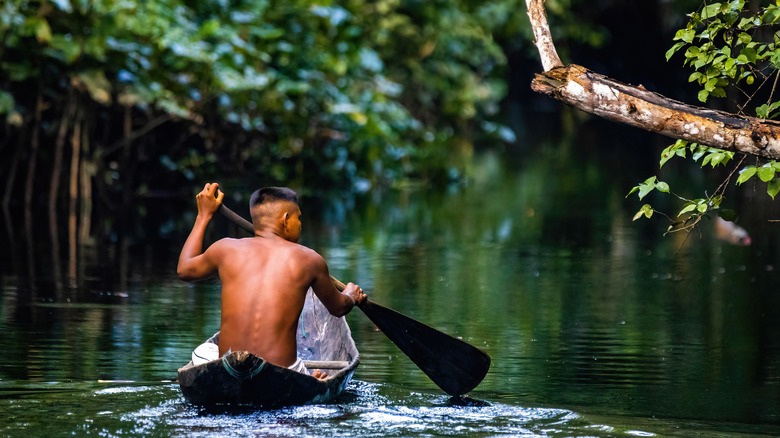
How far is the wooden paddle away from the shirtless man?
0.48 m

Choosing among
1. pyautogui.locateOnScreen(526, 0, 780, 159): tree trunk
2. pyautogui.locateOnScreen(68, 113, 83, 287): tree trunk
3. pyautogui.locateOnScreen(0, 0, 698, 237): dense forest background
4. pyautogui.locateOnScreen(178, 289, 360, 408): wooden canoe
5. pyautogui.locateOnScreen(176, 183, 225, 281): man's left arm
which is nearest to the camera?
pyautogui.locateOnScreen(526, 0, 780, 159): tree trunk

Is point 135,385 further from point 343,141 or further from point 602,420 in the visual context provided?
point 343,141

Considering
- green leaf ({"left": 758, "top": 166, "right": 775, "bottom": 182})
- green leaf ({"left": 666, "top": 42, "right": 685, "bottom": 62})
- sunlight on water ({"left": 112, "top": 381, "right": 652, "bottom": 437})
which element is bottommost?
sunlight on water ({"left": 112, "top": 381, "right": 652, "bottom": 437})

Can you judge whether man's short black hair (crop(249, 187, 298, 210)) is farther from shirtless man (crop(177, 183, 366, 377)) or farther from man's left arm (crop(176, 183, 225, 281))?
man's left arm (crop(176, 183, 225, 281))

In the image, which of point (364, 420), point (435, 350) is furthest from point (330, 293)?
point (435, 350)

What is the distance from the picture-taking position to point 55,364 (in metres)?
8.41

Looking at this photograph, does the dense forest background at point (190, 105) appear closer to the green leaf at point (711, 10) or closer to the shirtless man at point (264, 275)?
the shirtless man at point (264, 275)

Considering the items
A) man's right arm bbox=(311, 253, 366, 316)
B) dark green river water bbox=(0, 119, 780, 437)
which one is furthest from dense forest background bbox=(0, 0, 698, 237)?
man's right arm bbox=(311, 253, 366, 316)

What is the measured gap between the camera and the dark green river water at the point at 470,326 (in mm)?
6895

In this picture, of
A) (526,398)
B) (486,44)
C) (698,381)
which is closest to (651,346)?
(698,381)

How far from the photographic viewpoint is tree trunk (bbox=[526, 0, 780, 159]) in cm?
627

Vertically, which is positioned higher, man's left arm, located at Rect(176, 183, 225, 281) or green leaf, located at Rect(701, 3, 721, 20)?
green leaf, located at Rect(701, 3, 721, 20)

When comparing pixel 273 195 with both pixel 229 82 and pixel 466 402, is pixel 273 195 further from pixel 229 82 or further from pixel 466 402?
pixel 229 82

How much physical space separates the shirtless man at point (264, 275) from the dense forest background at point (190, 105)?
931cm
